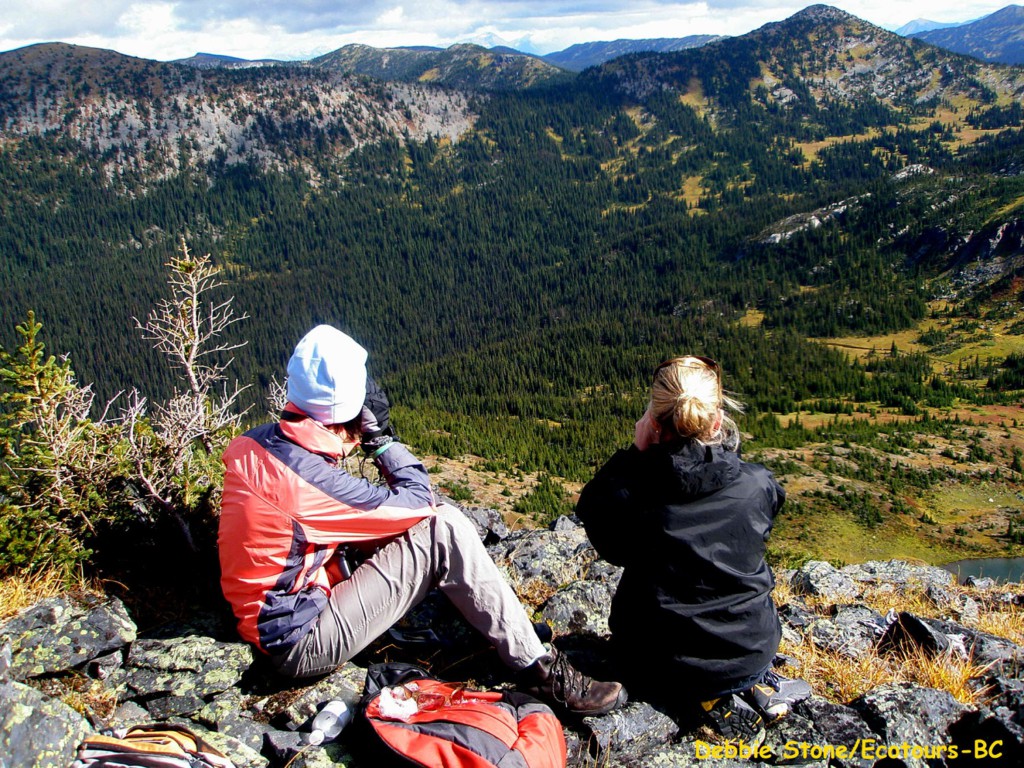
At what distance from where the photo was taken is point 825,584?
823 centimetres

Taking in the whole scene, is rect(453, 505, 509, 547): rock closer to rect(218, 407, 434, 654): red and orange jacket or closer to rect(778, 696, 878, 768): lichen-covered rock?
rect(218, 407, 434, 654): red and orange jacket

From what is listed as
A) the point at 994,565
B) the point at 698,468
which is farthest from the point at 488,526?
the point at 994,565

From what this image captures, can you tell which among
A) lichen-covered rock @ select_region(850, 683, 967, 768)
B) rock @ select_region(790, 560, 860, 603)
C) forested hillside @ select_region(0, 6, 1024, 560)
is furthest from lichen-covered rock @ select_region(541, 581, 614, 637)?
forested hillside @ select_region(0, 6, 1024, 560)

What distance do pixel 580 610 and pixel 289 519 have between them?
10.3 ft

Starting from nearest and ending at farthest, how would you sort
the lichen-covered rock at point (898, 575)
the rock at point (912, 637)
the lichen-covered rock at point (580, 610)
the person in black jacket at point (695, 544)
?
1. the person in black jacket at point (695, 544)
2. the rock at point (912, 637)
3. the lichen-covered rock at point (580, 610)
4. the lichen-covered rock at point (898, 575)

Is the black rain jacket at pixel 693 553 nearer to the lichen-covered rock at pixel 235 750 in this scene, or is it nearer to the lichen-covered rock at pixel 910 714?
the lichen-covered rock at pixel 910 714

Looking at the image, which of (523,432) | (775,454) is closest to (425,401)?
(523,432)

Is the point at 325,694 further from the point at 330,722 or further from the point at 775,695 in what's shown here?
the point at 775,695

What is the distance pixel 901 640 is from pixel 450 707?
14.0 ft

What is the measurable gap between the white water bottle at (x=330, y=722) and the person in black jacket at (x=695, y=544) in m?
1.93

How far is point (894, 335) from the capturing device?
106 meters

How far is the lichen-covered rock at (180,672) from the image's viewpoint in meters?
4.32

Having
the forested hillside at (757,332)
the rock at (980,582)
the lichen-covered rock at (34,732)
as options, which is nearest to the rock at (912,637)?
the rock at (980,582)

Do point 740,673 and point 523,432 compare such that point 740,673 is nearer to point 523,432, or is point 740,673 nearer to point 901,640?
point 901,640
